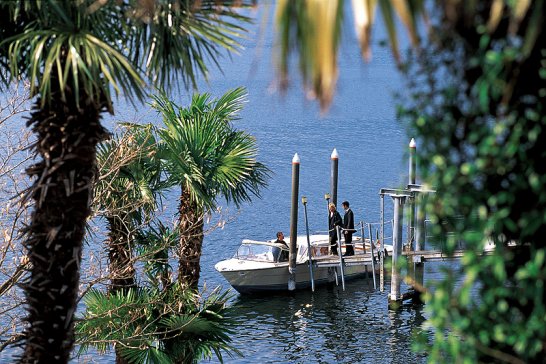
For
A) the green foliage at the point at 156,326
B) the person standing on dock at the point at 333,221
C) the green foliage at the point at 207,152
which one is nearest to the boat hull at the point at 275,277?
the person standing on dock at the point at 333,221

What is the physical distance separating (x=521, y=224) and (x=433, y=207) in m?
0.47

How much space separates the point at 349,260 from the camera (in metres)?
34.2

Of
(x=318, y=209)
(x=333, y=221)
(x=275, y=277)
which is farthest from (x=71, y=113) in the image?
(x=318, y=209)

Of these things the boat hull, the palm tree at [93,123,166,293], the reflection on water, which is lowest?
the reflection on water

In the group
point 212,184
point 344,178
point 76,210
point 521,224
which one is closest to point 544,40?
point 521,224

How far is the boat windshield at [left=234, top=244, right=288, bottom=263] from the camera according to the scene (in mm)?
37312

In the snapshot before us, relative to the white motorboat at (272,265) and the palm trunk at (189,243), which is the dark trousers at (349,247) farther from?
the palm trunk at (189,243)

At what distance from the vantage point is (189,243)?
18594 millimetres

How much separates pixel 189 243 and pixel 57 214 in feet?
31.3

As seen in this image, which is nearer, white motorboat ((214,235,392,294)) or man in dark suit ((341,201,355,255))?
man in dark suit ((341,201,355,255))

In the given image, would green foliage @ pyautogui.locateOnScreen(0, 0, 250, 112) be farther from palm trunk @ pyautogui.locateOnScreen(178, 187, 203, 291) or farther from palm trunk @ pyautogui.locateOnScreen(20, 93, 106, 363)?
palm trunk @ pyautogui.locateOnScreen(178, 187, 203, 291)

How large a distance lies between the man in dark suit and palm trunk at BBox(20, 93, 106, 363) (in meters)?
23.4

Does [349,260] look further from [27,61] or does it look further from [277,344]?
[27,61]

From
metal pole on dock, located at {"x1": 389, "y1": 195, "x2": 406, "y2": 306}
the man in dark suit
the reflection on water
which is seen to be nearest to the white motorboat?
the reflection on water
